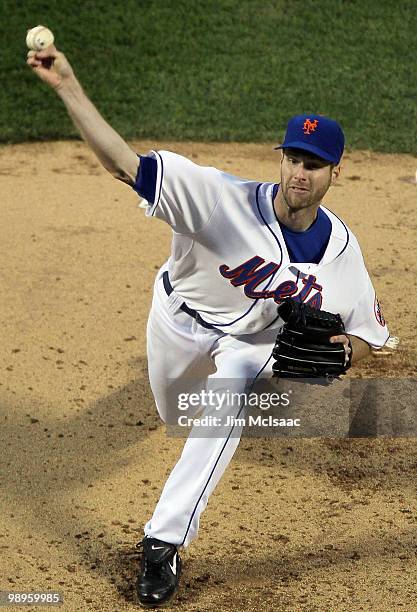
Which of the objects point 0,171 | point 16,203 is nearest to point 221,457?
point 16,203

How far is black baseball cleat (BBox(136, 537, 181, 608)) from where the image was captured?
4.48 meters

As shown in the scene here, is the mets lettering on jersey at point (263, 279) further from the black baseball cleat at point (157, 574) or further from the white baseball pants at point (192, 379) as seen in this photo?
the black baseball cleat at point (157, 574)

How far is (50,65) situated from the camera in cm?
398

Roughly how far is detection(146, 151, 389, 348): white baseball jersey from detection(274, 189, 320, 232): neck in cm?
3

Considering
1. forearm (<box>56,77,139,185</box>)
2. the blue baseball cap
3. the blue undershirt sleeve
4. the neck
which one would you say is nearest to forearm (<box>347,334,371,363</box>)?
the neck

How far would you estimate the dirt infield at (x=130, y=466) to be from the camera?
468cm

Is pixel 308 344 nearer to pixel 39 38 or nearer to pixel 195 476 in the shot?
pixel 195 476

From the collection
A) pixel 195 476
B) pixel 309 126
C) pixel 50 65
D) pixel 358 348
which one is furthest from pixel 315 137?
pixel 195 476

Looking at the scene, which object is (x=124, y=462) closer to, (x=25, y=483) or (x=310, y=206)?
(x=25, y=483)

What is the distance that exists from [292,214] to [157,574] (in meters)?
1.57

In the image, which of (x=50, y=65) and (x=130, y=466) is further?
(x=130, y=466)

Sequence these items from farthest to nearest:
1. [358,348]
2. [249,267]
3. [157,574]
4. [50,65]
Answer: [358,348], [249,267], [157,574], [50,65]

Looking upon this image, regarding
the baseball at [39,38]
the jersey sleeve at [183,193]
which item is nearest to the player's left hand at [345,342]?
the jersey sleeve at [183,193]

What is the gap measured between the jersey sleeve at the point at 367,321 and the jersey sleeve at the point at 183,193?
0.77 meters
